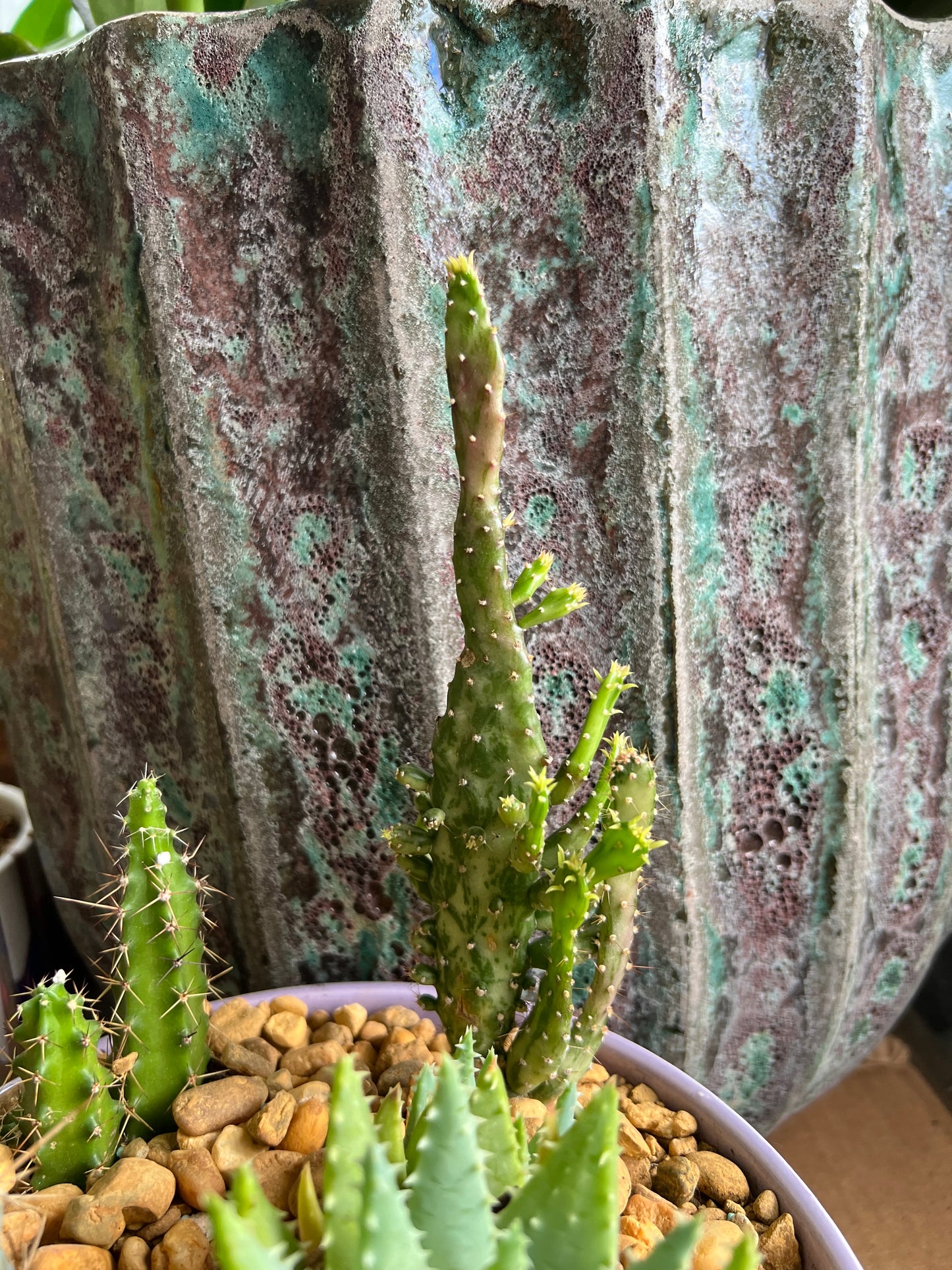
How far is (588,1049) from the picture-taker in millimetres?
710

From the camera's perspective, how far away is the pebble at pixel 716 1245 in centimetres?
65

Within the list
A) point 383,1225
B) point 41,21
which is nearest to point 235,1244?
point 383,1225

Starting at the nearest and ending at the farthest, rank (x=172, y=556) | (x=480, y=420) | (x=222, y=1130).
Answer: (x=480, y=420)
(x=222, y=1130)
(x=172, y=556)

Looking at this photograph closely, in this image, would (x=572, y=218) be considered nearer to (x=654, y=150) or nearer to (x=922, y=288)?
(x=654, y=150)

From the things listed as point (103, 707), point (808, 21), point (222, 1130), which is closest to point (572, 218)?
point (808, 21)

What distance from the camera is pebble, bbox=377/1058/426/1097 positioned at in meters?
0.77

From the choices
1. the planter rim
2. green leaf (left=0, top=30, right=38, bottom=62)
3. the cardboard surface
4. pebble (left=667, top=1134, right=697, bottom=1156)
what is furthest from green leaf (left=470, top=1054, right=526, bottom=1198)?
green leaf (left=0, top=30, right=38, bottom=62)

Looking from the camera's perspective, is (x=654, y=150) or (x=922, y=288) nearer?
(x=654, y=150)

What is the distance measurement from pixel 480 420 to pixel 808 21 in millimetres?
455

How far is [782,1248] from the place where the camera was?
2.23 ft

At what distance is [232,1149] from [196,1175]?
0.03m

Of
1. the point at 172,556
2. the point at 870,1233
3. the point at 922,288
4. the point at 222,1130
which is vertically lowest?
the point at 870,1233

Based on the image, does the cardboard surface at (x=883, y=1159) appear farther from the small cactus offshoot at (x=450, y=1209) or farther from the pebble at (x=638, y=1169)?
the small cactus offshoot at (x=450, y=1209)

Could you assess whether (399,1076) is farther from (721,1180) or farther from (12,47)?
(12,47)
